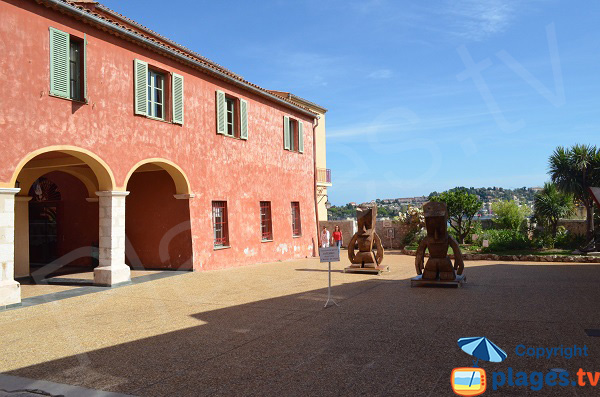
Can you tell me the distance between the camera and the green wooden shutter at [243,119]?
16.6m

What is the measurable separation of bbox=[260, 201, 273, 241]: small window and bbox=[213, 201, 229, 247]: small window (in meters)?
2.44

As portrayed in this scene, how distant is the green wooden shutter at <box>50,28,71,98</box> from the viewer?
10109 millimetres

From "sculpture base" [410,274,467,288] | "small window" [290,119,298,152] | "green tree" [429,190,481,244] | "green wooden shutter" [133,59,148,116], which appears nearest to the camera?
"sculpture base" [410,274,467,288]

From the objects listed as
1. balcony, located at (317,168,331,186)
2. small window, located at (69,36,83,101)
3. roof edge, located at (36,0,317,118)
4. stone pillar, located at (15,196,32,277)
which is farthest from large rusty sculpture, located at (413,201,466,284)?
balcony, located at (317,168,331,186)

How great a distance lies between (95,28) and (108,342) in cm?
846


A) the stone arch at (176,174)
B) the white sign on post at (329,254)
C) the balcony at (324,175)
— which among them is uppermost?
the balcony at (324,175)

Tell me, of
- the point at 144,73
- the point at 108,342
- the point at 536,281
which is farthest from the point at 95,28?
the point at 536,281

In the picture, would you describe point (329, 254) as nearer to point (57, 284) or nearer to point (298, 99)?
point (57, 284)

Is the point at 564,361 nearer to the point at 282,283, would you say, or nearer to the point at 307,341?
the point at 307,341

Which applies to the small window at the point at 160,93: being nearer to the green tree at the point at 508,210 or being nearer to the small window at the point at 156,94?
the small window at the point at 156,94

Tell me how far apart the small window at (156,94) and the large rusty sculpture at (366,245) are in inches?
264

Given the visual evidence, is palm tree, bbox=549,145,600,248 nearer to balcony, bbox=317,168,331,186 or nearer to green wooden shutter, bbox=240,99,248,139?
balcony, bbox=317,168,331,186

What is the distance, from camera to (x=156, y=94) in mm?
13383

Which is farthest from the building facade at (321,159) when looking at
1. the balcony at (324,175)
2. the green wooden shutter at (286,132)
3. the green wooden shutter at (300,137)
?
the green wooden shutter at (286,132)
